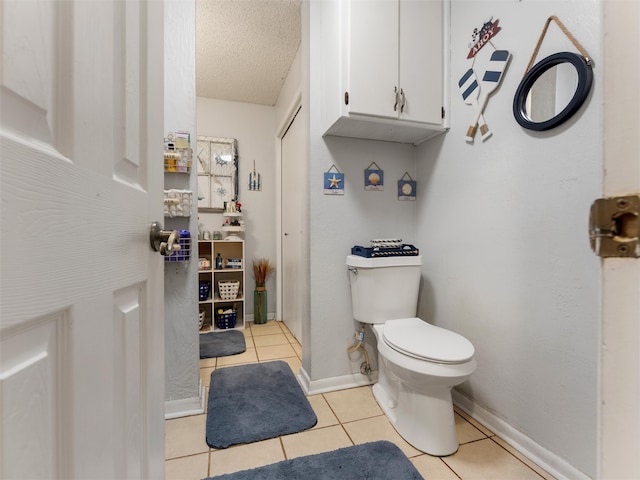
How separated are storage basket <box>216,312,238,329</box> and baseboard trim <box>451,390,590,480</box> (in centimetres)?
206

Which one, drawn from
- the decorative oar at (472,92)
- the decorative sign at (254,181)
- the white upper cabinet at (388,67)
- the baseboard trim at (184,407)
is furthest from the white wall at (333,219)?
the decorative sign at (254,181)

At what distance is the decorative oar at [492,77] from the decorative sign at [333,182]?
2.40 ft

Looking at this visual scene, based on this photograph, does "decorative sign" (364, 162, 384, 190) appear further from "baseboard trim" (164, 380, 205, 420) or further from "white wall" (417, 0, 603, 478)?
"baseboard trim" (164, 380, 205, 420)

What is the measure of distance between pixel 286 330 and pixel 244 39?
253 cm

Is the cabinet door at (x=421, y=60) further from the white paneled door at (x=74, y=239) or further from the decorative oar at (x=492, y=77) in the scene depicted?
the white paneled door at (x=74, y=239)

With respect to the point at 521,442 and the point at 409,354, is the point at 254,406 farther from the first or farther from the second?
the point at 521,442

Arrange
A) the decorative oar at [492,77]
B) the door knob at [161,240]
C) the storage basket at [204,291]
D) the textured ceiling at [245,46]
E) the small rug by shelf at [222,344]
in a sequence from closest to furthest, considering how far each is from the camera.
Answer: the door knob at [161,240]
the decorative oar at [492,77]
the textured ceiling at [245,46]
the small rug by shelf at [222,344]
the storage basket at [204,291]

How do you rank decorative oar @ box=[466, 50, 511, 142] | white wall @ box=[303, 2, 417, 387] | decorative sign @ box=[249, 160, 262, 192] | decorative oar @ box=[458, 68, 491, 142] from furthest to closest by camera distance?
1. decorative sign @ box=[249, 160, 262, 192]
2. white wall @ box=[303, 2, 417, 387]
3. decorative oar @ box=[458, 68, 491, 142]
4. decorative oar @ box=[466, 50, 511, 142]

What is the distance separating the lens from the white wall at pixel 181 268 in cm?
145

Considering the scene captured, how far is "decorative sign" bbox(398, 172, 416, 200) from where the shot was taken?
1888 millimetres

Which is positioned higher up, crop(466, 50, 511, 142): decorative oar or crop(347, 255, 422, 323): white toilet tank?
crop(466, 50, 511, 142): decorative oar

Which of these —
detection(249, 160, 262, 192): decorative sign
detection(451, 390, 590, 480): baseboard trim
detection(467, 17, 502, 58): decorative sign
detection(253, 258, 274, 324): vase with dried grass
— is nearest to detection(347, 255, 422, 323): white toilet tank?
detection(451, 390, 590, 480): baseboard trim

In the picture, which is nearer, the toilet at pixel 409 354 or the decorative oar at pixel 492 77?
the toilet at pixel 409 354

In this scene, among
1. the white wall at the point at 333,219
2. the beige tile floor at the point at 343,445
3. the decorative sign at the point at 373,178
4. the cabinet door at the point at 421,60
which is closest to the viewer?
the beige tile floor at the point at 343,445
